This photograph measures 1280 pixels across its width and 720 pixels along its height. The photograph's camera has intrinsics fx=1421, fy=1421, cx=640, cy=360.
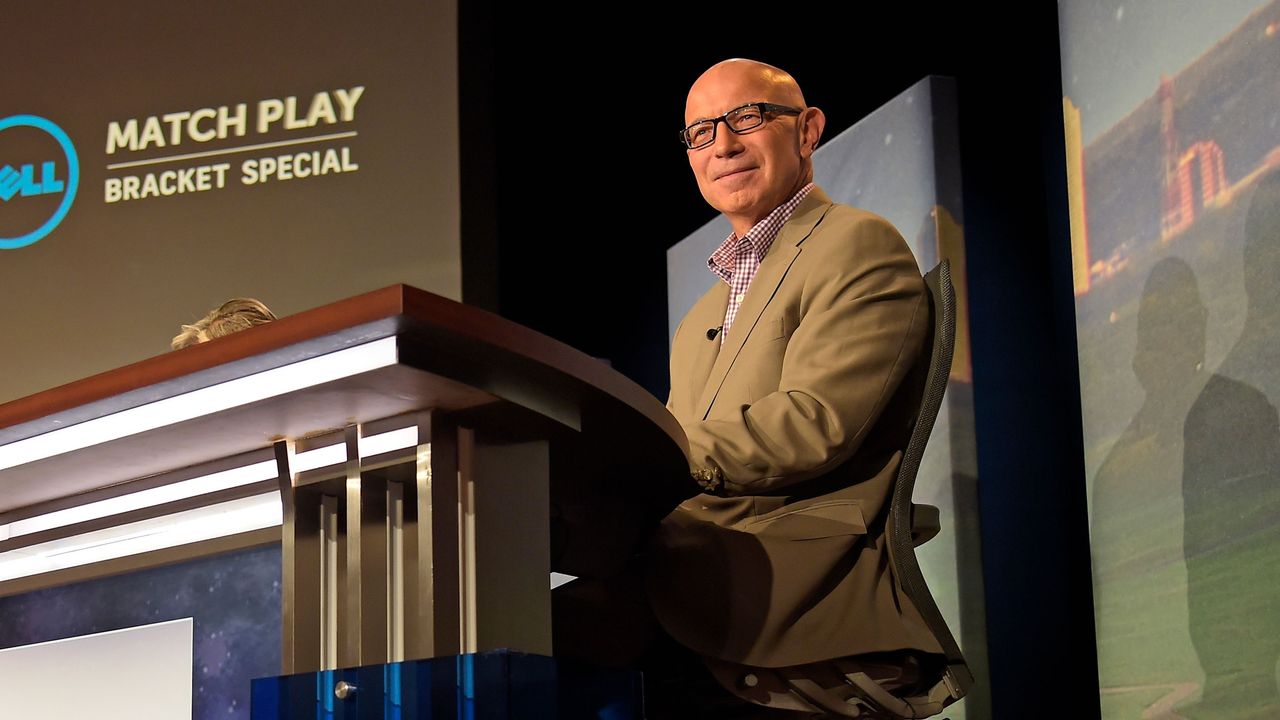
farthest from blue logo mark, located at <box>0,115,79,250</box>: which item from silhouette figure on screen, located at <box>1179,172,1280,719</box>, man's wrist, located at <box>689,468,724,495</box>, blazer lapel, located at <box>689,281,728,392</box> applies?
silhouette figure on screen, located at <box>1179,172,1280,719</box>

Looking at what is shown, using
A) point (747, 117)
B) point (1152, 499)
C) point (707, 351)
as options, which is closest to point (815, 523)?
point (707, 351)

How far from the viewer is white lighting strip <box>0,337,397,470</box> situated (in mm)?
1178

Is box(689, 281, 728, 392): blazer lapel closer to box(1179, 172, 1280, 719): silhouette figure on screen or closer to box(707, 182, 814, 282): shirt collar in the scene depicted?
box(707, 182, 814, 282): shirt collar

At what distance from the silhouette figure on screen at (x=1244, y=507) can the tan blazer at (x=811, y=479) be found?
716mm

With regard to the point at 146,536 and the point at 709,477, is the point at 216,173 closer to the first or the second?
the point at 146,536

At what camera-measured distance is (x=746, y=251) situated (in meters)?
2.18

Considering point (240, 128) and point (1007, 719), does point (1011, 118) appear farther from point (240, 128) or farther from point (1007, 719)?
point (240, 128)

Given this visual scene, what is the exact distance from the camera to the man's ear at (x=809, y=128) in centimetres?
224

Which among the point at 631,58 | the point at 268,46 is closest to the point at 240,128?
the point at 268,46

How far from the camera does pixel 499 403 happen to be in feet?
4.17

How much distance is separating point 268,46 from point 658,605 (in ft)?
10.5

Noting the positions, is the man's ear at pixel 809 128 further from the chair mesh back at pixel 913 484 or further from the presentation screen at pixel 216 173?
the presentation screen at pixel 216 173

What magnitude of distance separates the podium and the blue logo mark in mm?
3216

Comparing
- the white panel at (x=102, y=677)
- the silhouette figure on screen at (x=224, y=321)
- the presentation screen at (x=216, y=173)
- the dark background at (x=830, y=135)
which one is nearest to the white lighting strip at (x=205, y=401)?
the white panel at (x=102, y=677)
